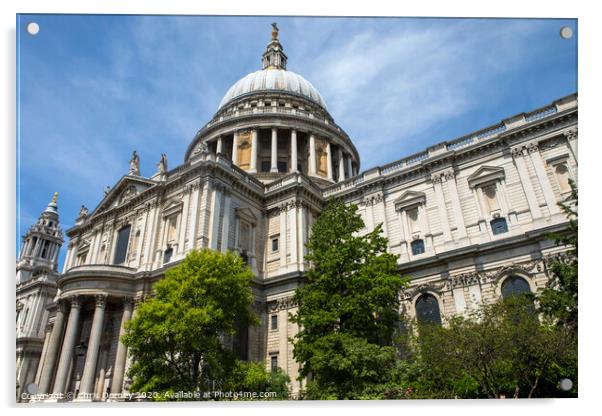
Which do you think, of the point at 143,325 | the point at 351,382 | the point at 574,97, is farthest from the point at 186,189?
the point at 574,97

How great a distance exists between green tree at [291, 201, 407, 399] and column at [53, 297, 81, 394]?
538 inches

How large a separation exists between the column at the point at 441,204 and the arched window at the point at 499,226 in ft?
8.50

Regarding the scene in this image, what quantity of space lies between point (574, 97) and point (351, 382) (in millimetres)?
14202

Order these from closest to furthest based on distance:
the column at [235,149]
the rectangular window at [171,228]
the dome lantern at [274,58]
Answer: the rectangular window at [171,228], the column at [235,149], the dome lantern at [274,58]

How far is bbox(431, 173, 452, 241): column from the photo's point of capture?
27.2m

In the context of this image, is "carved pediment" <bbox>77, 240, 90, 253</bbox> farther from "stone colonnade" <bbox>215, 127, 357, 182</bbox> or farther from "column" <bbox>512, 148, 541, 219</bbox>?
"column" <bbox>512, 148, 541, 219</bbox>

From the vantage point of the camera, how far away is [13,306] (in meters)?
12.0

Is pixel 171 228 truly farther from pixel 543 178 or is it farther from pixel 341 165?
pixel 543 178

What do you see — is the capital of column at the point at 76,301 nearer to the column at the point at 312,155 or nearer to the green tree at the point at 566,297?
the column at the point at 312,155

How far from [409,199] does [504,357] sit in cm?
1692

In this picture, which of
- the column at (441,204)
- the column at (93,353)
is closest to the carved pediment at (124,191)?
the column at (93,353)

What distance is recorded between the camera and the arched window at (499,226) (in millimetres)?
25469

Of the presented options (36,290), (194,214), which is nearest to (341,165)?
(194,214)

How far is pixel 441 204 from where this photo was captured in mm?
28203
